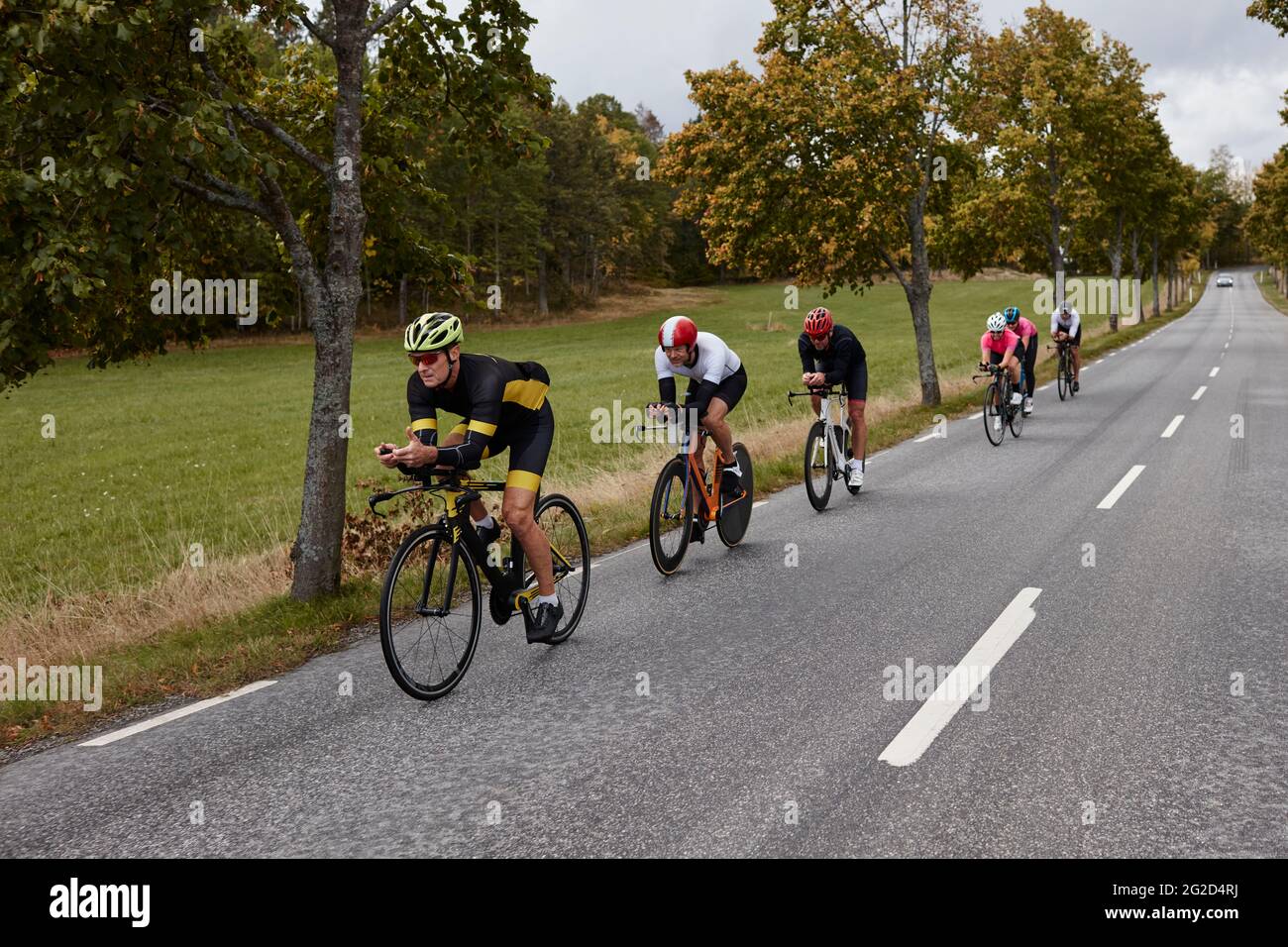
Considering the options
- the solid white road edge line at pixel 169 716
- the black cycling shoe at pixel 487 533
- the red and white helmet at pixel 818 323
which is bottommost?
the solid white road edge line at pixel 169 716

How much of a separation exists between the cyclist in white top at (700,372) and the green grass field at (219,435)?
3223 millimetres

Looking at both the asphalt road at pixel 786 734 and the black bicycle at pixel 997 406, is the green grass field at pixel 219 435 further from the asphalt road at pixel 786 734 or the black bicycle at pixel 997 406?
the black bicycle at pixel 997 406

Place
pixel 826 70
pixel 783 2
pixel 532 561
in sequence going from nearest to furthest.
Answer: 1. pixel 532 561
2. pixel 826 70
3. pixel 783 2

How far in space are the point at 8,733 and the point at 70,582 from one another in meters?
7.44

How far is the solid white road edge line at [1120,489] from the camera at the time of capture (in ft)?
32.3

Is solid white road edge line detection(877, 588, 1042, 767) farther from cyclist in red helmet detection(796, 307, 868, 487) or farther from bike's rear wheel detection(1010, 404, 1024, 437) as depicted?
bike's rear wheel detection(1010, 404, 1024, 437)

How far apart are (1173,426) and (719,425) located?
1125cm

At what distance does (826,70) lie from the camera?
17672 millimetres

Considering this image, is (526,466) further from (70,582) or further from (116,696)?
(70,582)

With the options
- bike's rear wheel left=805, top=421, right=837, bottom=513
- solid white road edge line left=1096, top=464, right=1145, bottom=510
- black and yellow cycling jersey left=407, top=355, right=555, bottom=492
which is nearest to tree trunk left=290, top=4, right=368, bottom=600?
black and yellow cycling jersey left=407, top=355, right=555, bottom=492

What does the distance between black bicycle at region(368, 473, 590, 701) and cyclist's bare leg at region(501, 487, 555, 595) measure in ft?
0.33

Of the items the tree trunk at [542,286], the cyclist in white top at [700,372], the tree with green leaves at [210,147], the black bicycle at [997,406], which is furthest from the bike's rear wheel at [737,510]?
the tree trunk at [542,286]

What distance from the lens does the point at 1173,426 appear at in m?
15.8
